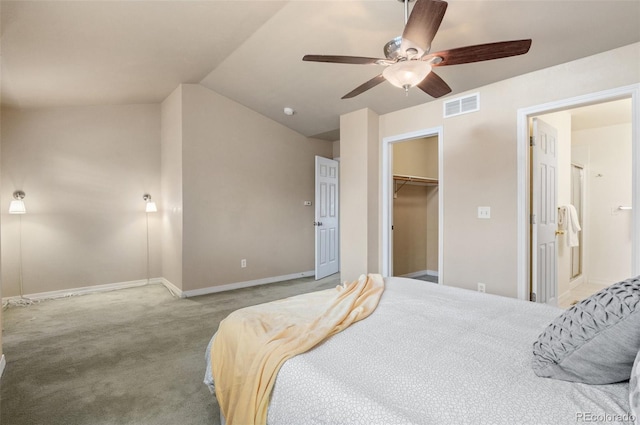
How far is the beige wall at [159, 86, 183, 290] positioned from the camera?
170 inches

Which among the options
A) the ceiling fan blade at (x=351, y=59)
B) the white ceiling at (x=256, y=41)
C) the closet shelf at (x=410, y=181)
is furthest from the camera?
the closet shelf at (x=410, y=181)

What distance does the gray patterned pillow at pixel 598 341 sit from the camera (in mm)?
949

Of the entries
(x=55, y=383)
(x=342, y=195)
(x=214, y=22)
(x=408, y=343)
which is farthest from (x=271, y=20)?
(x=55, y=383)

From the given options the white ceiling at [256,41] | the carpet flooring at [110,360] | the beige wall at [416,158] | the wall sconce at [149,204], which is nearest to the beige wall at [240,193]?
the white ceiling at [256,41]

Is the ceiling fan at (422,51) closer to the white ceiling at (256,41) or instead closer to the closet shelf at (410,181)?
the white ceiling at (256,41)

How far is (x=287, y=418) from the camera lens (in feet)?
3.59

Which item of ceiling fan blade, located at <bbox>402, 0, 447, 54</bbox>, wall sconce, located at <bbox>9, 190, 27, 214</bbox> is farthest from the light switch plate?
wall sconce, located at <bbox>9, 190, 27, 214</bbox>

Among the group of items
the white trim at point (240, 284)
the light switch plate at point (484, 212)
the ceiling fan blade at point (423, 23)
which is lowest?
the white trim at point (240, 284)

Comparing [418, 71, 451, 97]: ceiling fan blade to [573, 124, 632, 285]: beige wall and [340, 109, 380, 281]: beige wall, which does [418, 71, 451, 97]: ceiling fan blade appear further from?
[573, 124, 632, 285]: beige wall

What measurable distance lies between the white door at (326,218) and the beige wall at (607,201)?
3.97 meters

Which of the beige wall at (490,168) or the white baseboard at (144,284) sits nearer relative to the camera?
the beige wall at (490,168)

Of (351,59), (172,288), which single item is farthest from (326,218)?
(351,59)

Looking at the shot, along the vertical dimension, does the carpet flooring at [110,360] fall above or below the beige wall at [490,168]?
below

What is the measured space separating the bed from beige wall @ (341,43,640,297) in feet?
5.83
